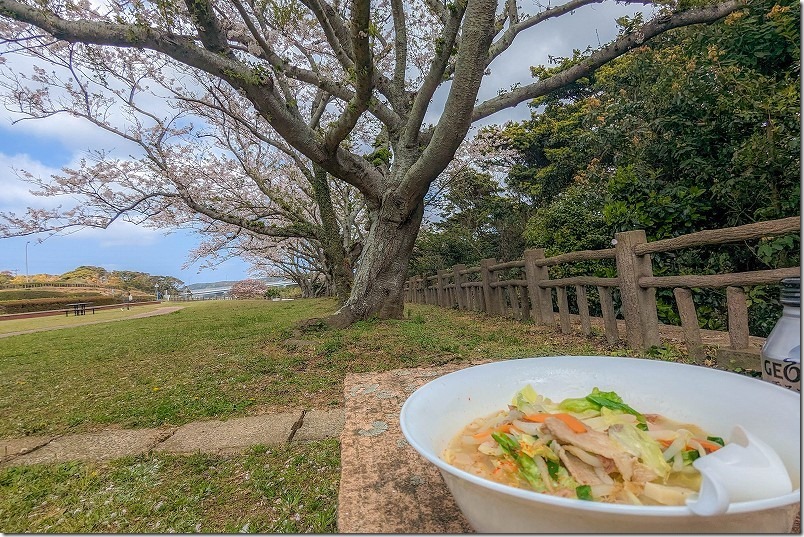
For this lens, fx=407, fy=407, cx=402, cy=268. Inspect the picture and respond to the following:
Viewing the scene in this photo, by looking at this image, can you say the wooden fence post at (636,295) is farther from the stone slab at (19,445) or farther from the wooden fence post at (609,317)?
the stone slab at (19,445)

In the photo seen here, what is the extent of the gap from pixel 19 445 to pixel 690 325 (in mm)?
4468

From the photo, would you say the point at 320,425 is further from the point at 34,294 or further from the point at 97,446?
the point at 34,294

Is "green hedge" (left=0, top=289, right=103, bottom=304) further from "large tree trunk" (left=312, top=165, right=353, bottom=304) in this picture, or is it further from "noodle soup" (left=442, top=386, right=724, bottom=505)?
"noodle soup" (left=442, top=386, right=724, bottom=505)

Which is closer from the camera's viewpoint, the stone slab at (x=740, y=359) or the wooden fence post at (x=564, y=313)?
the stone slab at (x=740, y=359)

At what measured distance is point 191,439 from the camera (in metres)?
2.20

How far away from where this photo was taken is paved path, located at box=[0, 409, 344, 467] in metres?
2.07

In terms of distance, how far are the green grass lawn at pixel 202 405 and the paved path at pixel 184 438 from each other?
0.11m

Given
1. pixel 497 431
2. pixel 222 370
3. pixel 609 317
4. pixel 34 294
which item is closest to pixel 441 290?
pixel 609 317

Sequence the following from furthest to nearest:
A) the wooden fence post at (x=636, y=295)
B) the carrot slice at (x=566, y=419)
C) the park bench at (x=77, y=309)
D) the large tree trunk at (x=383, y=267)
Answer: the park bench at (x=77, y=309) < the large tree trunk at (x=383, y=267) < the wooden fence post at (x=636, y=295) < the carrot slice at (x=566, y=419)

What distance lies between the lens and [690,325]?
306cm

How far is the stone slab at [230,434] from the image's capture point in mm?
2055

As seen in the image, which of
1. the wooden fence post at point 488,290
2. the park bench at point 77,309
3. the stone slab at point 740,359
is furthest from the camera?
the park bench at point 77,309

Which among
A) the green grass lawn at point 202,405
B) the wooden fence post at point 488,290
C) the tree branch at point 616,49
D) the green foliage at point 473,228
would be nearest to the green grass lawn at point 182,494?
the green grass lawn at point 202,405

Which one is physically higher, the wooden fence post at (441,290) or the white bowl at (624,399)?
the white bowl at (624,399)
